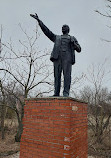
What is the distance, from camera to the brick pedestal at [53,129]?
2459 millimetres

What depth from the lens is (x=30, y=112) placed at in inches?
117

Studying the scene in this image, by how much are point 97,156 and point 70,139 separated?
520 centimetres

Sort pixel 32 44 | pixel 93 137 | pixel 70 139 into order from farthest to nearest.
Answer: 1. pixel 32 44
2. pixel 93 137
3. pixel 70 139

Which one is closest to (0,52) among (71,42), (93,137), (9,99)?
(9,99)

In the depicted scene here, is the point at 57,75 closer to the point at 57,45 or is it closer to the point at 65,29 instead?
the point at 57,45

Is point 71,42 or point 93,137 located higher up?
point 71,42

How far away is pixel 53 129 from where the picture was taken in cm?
259

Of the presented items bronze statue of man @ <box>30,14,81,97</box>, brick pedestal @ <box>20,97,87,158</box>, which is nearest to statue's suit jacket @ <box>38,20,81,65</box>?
bronze statue of man @ <box>30,14,81,97</box>

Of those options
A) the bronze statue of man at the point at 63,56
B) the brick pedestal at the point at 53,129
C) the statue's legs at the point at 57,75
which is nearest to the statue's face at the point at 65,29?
the bronze statue of man at the point at 63,56

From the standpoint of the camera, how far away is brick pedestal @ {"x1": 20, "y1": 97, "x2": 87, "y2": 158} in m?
2.46

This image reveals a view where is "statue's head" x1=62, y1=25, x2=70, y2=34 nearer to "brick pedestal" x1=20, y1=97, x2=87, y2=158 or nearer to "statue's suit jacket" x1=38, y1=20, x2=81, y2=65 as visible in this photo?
"statue's suit jacket" x1=38, y1=20, x2=81, y2=65

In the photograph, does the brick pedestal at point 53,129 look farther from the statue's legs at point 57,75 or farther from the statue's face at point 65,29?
the statue's face at point 65,29

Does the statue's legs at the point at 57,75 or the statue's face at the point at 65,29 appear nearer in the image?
the statue's legs at the point at 57,75

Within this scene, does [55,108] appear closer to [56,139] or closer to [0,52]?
[56,139]
